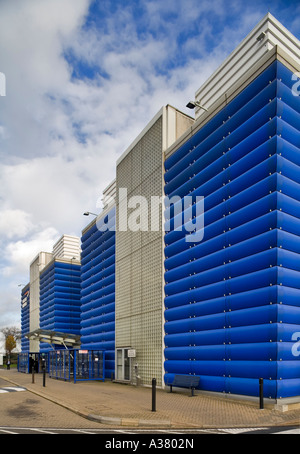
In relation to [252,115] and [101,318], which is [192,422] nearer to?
[252,115]

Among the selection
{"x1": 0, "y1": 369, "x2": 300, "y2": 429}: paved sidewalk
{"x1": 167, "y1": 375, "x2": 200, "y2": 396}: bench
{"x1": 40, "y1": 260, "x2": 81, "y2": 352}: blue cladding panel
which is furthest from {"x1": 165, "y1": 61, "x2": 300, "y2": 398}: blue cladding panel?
{"x1": 40, "y1": 260, "x2": 81, "y2": 352}: blue cladding panel

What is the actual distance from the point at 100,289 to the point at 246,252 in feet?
62.8

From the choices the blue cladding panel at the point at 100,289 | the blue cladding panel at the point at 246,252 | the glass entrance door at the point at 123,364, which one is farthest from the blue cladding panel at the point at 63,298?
the blue cladding panel at the point at 246,252

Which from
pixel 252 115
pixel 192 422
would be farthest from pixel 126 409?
pixel 252 115

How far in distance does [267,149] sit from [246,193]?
1861mm

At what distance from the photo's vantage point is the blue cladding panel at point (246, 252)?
14.0 m

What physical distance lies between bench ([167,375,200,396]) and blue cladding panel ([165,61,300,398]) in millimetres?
379

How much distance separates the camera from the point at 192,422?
10.8 meters

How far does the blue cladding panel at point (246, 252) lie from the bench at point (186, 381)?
14.9 inches

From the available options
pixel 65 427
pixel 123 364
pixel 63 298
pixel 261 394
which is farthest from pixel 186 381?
pixel 63 298

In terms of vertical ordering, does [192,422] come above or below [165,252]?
below

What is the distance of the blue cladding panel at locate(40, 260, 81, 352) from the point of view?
47.0m

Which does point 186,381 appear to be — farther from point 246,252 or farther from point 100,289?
point 100,289

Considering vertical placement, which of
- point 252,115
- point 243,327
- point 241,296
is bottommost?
point 243,327
